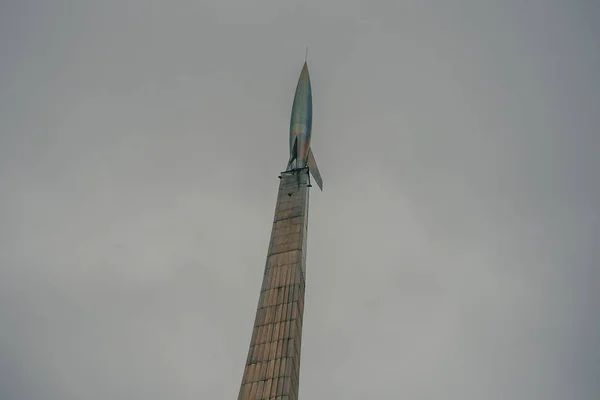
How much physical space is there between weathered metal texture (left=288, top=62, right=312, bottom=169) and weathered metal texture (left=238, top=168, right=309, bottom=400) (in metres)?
3.46

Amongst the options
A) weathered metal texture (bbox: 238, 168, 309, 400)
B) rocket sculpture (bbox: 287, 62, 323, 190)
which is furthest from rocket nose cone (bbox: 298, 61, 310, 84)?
weathered metal texture (bbox: 238, 168, 309, 400)

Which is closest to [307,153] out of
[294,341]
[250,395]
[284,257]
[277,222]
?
[277,222]

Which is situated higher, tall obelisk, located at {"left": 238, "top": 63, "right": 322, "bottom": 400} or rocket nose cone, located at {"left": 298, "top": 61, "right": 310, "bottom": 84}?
rocket nose cone, located at {"left": 298, "top": 61, "right": 310, "bottom": 84}

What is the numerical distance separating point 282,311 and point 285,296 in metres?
1.29

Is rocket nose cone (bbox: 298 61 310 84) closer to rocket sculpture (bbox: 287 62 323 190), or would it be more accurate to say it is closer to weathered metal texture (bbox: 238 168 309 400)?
rocket sculpture (bbox: 287 62 323 190)

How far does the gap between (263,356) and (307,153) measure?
21.2 m

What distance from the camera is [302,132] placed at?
2082 inches

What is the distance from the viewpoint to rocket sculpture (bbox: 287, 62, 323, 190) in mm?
51219

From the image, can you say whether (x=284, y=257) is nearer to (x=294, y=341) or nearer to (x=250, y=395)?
(x=294, y=341)

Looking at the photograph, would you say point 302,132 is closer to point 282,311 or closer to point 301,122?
point 301,122

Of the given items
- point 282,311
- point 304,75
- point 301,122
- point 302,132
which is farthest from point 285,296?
point 304,75

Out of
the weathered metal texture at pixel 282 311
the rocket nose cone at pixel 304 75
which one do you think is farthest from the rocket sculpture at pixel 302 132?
the weathered metal texture at pixel 282 311

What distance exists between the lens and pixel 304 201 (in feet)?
154

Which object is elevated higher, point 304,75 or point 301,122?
point 304,75
